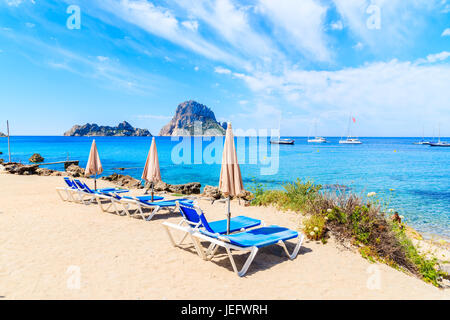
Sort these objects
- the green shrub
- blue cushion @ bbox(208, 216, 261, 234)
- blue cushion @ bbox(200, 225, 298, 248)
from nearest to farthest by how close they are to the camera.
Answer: blue cushion @ bbox(200, 225, 298, 248), blue cushion @ bbox(208, 216, 261, 234), the green shrub

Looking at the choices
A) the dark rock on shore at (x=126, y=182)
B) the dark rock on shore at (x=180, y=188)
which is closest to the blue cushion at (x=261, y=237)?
the dark rock on shore at (x=180, y=188)

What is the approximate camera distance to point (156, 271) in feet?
14.4

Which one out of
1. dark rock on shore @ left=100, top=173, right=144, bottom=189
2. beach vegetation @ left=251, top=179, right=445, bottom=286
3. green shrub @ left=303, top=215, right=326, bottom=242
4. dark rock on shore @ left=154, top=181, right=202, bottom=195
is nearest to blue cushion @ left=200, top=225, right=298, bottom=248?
green shrub @ left=303, top=215, right=326, bottom=242

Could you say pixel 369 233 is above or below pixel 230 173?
below

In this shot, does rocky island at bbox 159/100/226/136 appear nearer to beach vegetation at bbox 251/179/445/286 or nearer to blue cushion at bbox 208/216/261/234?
beach vegetation at bbox 251/179/445/286

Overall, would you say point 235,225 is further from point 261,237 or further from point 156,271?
point 156,271

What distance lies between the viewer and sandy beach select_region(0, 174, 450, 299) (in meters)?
3.76

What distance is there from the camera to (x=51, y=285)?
3.83 meters

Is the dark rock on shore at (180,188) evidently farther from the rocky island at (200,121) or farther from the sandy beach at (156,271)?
the rocky island at (200,121)

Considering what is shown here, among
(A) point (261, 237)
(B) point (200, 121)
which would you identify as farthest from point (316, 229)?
(B) point (200, 121)

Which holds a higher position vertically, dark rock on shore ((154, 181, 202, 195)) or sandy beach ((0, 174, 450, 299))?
sandy beach ((0, 174, 450, 299))
